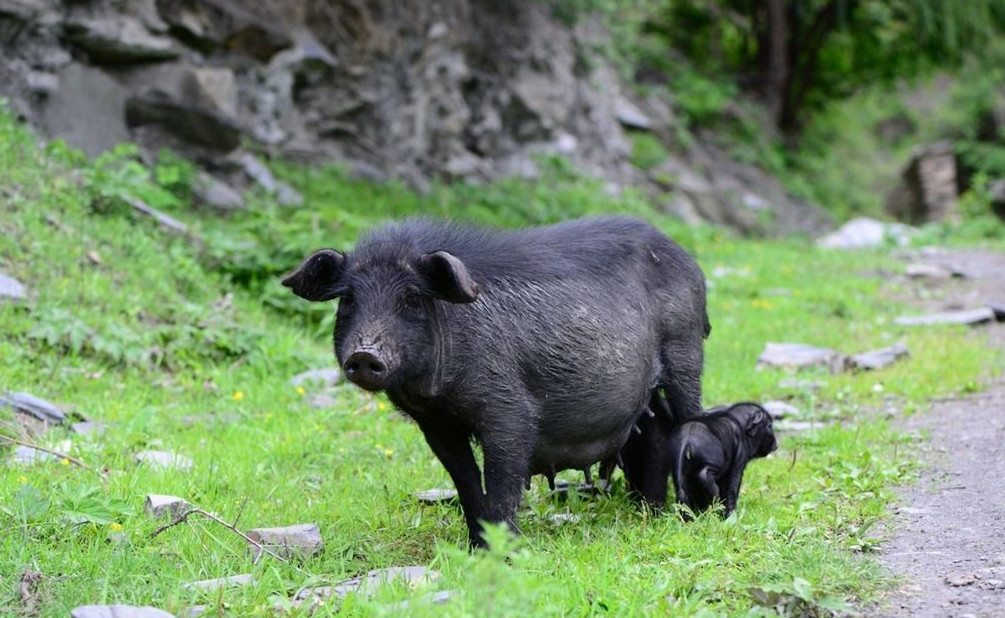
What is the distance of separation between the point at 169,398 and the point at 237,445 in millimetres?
1267

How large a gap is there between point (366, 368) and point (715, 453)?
77.8 inches

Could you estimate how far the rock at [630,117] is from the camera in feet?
71.0

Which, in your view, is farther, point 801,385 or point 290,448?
point 801,385

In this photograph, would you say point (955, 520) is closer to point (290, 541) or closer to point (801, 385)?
point (290, 541)

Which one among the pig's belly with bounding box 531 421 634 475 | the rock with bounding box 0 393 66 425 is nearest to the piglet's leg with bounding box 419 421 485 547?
the pig's belly with bounding box 531 421 634 475

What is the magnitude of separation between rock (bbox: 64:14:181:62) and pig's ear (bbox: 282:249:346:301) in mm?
7566

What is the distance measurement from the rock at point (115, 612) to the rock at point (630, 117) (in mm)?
18254

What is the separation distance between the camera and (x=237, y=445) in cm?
662

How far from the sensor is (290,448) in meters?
6.64

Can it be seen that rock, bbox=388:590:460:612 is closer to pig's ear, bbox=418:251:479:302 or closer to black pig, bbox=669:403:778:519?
pig's ear, bbox=418:251:479:302

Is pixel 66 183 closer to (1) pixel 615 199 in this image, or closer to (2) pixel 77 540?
(2) pixel 77 540

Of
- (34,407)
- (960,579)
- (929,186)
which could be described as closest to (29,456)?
(34,407)

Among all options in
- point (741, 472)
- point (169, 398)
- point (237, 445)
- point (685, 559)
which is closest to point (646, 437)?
point (741, 472)

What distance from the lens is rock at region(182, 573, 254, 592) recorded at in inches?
165
